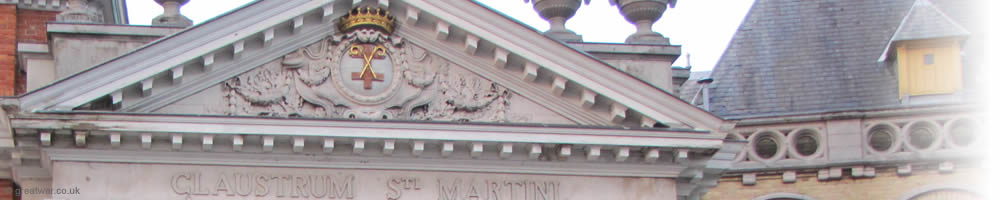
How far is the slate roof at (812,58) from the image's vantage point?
31594mm

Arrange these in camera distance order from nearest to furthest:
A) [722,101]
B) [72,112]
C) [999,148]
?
[72,112] < [999,148] < [722,101]

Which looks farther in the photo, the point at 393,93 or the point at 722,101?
the point at 722,101

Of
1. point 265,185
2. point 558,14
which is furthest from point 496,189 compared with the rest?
point 558,14

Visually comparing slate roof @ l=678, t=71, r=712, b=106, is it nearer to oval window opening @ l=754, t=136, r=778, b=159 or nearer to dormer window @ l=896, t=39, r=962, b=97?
oval window opening @ l=754, t=136, r=778, b=159

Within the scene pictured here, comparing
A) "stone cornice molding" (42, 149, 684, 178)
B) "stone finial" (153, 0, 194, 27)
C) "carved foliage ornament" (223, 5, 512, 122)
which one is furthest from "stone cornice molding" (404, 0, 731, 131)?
"stone finial" (153, 0, 194, 27)

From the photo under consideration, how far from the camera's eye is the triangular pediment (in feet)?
78.6

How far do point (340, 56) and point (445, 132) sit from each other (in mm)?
1639

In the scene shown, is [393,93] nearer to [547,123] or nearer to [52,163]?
[547,123]

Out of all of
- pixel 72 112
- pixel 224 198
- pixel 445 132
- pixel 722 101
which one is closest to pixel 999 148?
pixel 722 101

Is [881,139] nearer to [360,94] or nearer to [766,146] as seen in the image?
[766,146]

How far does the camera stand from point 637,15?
86.2 ft

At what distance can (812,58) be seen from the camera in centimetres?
3253

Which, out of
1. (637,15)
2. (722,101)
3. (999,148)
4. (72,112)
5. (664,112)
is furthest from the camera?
(722,101)

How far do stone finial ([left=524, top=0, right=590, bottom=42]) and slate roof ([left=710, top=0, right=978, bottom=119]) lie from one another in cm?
588
